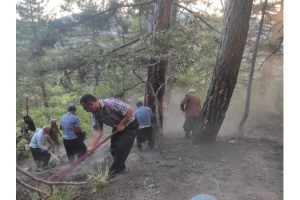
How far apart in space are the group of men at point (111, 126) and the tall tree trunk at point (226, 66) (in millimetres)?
259

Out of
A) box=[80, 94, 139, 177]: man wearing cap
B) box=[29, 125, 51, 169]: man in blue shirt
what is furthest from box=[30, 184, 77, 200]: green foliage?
box=[80, 94, 139, 177]: man wearing cap

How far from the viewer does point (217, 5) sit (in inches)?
124

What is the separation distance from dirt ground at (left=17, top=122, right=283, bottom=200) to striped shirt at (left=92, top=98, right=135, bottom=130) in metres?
0.19

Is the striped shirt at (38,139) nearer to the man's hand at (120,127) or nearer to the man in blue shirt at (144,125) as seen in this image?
the man's hand at (120,127)

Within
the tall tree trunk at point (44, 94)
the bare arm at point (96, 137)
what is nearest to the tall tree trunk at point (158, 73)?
the bare arm at point (96, 137)

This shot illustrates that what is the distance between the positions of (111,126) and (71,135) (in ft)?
1.24

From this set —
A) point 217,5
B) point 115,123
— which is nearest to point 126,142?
point 115,123

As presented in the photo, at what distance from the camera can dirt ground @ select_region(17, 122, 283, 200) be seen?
2398 mm

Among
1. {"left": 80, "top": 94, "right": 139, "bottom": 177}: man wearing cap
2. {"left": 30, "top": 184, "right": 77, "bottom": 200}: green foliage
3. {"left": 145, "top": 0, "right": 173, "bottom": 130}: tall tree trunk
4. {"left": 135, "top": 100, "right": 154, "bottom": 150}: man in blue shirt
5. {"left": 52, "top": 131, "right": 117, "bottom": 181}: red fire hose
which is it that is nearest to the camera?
{"left": 30, "top": 184, "right": 77, "bottom": 200}: green foliage

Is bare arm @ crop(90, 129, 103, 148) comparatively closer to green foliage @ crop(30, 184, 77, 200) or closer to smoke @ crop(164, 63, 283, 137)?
green foliage @ crop(30, 184, 77, 200)

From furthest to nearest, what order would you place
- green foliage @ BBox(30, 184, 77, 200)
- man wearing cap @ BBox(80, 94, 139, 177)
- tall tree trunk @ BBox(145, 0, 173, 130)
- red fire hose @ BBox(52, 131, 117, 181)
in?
tall tree trunk @ BBox(145, 0, 173, 130)
man wearing cap @ BBox(80, 94, 139, 177)
red fire hose @ BBox(52, 131, 117, 181)
green foliage @ BBox(30, 184, 77, 200)
